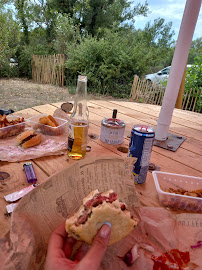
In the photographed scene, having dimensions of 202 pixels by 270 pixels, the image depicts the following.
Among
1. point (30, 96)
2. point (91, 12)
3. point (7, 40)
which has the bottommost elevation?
point (30, 96)

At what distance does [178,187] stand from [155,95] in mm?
5325

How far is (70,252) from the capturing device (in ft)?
1.93

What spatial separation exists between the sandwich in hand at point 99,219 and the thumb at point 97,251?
4 cm

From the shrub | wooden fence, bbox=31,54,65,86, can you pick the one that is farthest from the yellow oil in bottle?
wooden fence, bbox=31,54,65,86

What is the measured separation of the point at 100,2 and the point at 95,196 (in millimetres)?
12985

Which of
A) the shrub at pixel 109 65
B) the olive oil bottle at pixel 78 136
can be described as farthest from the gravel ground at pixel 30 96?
the olive oil bottle at pixel 78 136

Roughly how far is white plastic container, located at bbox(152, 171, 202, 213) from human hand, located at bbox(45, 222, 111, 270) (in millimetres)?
305

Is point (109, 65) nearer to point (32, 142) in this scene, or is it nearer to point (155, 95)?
point (155, 95)

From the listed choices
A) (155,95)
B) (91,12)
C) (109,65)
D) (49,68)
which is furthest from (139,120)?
(91,12)

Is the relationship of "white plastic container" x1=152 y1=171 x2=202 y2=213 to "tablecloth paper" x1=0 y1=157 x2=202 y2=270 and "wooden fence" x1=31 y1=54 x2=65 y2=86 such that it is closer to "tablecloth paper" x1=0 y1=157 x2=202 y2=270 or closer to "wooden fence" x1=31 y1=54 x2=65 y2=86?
"tablecloth paper" x1=0 y1=157 x2=202 y2=270

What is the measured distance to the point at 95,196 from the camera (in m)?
0.68

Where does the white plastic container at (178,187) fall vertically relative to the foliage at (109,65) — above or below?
below

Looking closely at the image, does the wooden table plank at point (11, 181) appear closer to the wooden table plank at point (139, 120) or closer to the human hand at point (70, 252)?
the human hand at point (70, 252)

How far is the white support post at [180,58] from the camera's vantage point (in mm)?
1105
